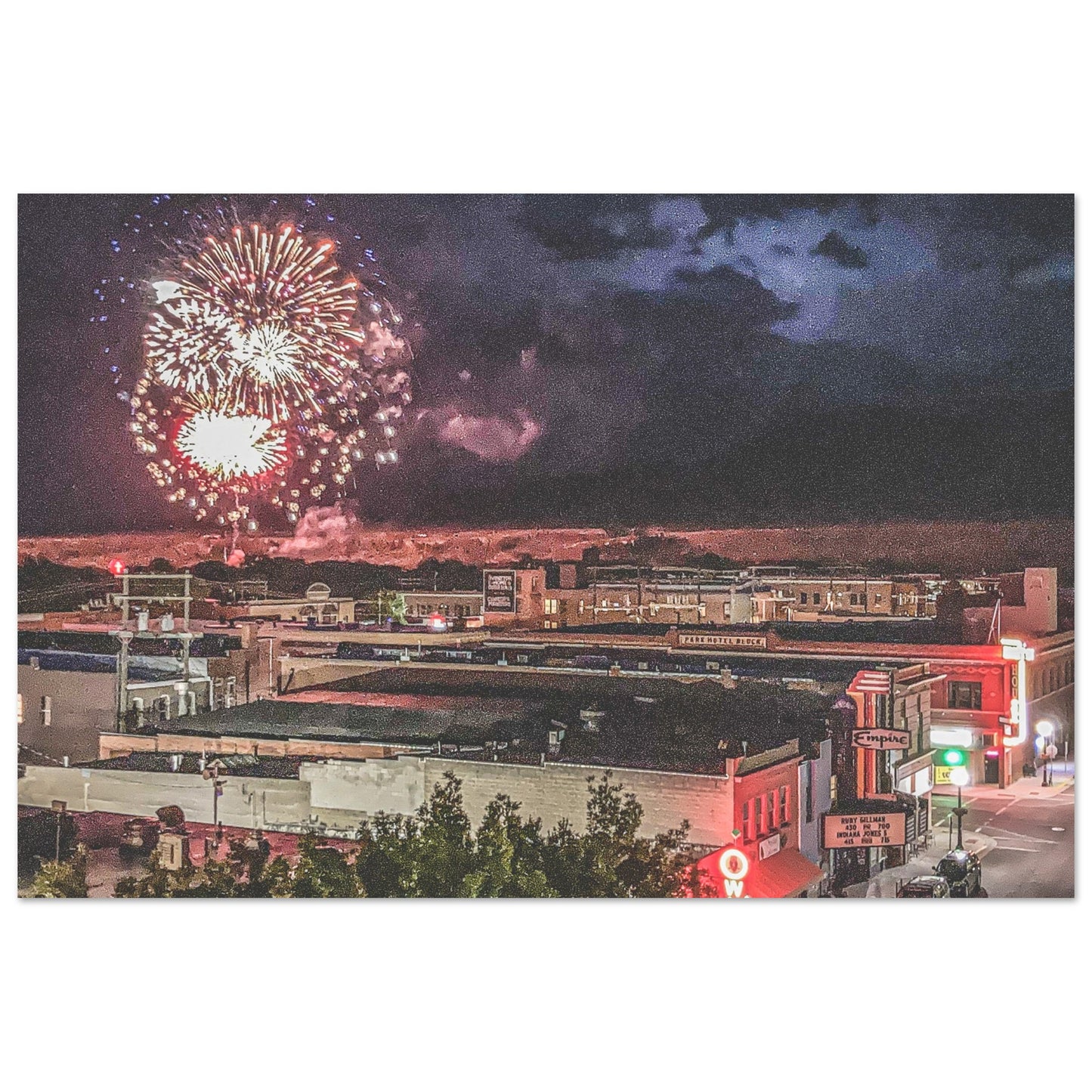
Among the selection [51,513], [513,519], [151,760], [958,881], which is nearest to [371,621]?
[513,519]

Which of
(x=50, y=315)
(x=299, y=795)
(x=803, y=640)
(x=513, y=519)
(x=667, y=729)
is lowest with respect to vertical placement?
(x=299, y=795)

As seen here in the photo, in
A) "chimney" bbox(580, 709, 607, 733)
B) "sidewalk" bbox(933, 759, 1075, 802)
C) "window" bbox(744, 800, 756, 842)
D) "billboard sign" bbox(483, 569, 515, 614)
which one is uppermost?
"billboard sign" bbox(483, 569, 515, 614)

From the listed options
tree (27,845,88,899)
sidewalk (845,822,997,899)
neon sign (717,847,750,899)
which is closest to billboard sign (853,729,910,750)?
sidewalk (845,822,997,899)

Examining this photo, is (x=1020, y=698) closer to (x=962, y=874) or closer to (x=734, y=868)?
(x=962, y=874)

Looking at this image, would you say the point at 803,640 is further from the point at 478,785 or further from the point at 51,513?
the point at 51,513

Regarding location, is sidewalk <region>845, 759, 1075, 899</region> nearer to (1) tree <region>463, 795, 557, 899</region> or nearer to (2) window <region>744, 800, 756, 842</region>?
(2) window <region>744, 800, 756, 842</region>
